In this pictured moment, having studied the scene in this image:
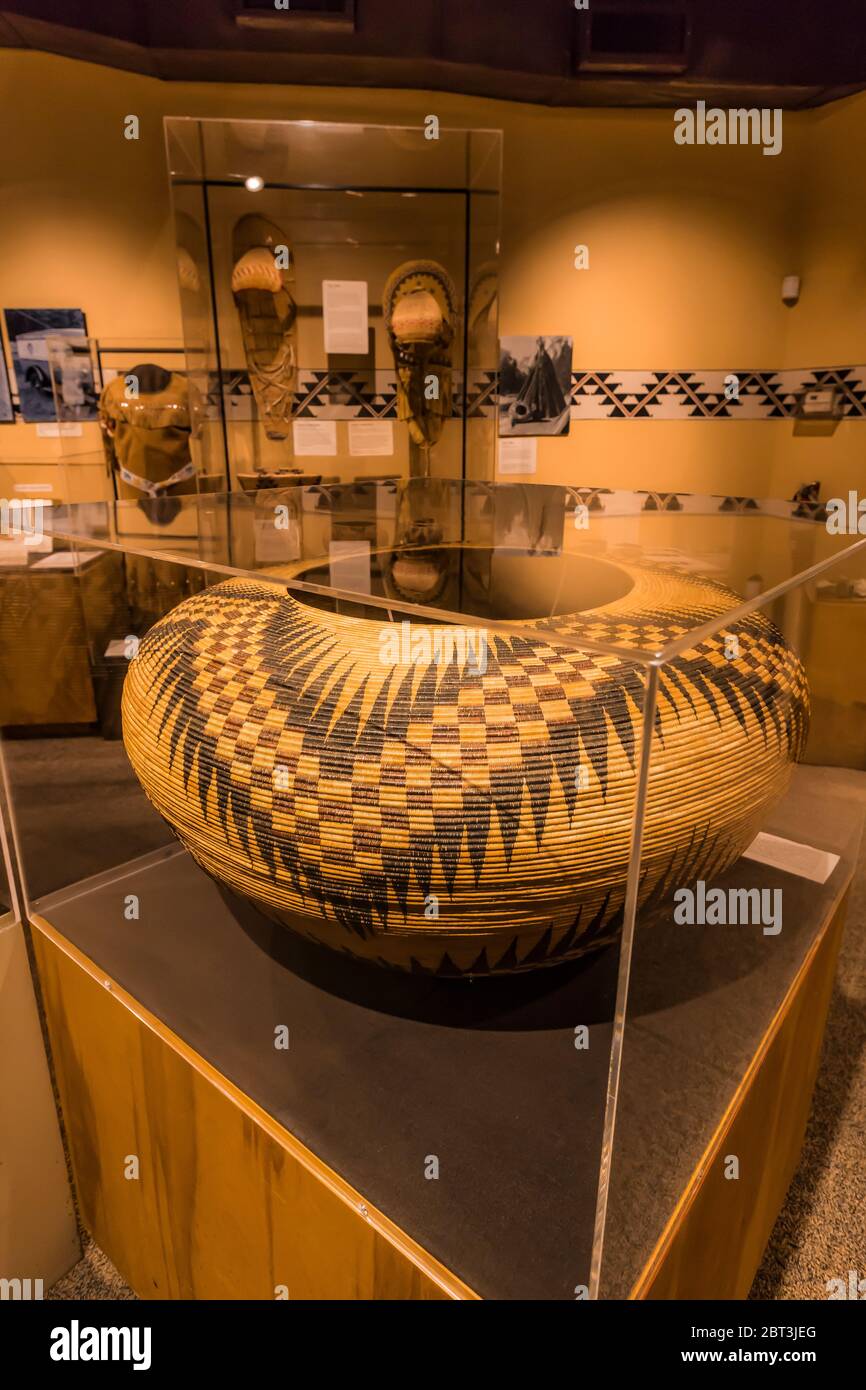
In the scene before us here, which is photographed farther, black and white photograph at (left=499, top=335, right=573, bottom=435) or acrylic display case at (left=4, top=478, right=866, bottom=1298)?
black and white photograph at (left=499, top=335, right=573, bottom=435)

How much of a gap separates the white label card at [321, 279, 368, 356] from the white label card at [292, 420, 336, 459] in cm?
19

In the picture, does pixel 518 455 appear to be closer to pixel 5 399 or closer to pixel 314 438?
pixel 314 438

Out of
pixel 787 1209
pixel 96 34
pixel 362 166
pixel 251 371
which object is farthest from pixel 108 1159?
pixel 96 34

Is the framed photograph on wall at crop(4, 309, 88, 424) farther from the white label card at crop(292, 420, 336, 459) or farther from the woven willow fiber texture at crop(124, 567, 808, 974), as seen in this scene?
the woven willow fiber texture at crop(124, 567, 808, 974)

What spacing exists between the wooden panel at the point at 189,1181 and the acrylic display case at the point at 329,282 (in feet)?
5.01

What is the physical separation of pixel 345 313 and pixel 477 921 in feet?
6.07

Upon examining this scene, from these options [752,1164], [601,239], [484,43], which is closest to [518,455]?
[601,239]

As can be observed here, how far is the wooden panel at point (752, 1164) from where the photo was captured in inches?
26.5

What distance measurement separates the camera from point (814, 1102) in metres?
1.26

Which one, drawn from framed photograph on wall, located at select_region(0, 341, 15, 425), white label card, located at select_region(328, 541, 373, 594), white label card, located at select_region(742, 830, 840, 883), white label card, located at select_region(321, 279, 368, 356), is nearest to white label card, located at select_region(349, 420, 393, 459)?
white label card, located at select_region(321, 279, 368, 356)

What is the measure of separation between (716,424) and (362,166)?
130cm

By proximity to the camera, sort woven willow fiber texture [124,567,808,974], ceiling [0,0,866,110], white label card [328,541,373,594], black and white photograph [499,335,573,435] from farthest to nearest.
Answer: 1. black and white photograph [499,335,573,435]
2. ceiling [0,0,866,110]
3. white label card [328,541,373,594]
4. woven willow fiber texture [124,567,808,974]

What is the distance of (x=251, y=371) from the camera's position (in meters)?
2.14

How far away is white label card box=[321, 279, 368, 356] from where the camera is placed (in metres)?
2.08
